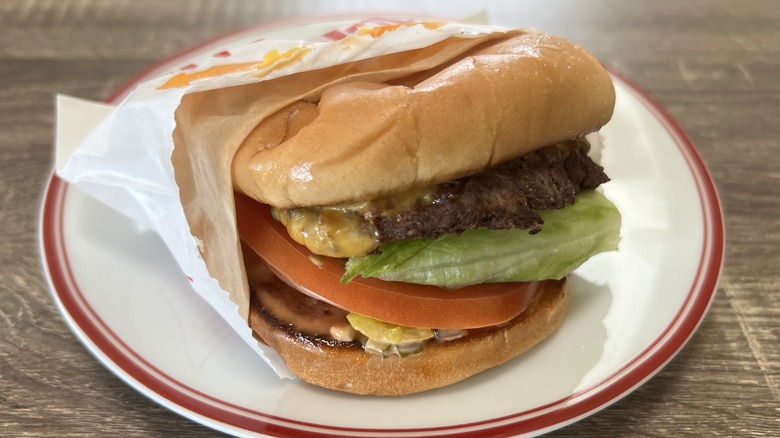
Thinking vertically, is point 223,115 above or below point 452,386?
above

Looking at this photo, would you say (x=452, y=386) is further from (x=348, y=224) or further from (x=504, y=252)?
(x=348, y=224)

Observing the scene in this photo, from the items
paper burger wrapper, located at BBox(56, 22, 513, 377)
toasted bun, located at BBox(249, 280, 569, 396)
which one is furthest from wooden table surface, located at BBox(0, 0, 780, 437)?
paper burger wrapper, located at BBox(56, 22, 513, 377)

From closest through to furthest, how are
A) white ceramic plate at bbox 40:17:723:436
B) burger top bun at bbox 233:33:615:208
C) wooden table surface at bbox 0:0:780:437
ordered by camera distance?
burger top bun at bbox 233:33:615:208, white ceramic plate at bbox 40:17:723:436, wooden table surface at bbox 0:0:780:437

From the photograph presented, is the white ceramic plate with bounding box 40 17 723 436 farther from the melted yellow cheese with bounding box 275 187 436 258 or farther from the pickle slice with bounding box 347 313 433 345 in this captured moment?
the melted yellow cheese with bounding box 275 187 436 258

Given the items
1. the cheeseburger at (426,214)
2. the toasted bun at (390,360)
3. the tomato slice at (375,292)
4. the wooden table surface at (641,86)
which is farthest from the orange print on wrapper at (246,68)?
the wooden table surface at (641,86)

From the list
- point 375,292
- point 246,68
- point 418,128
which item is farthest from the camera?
point 246,68

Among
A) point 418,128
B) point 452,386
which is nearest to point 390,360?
point 452,386

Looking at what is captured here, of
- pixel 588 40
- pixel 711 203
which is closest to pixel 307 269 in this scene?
pixel 711 203
